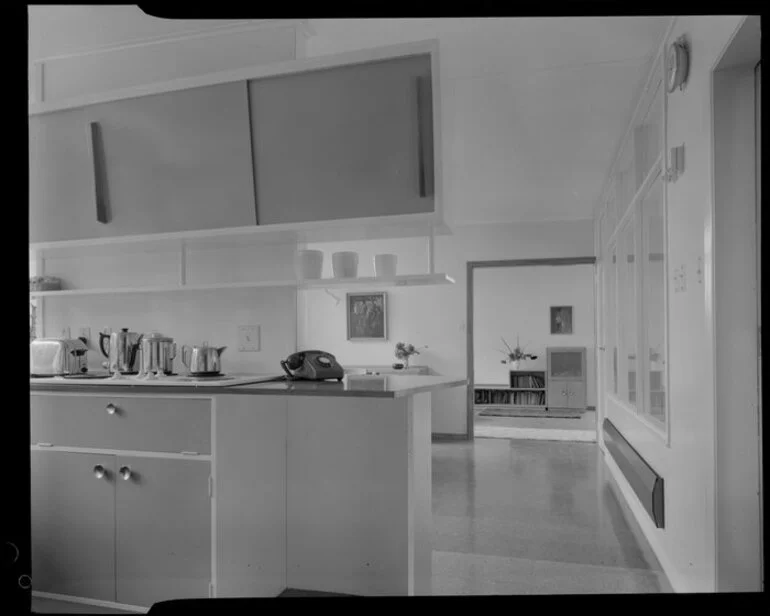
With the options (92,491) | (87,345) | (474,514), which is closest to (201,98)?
(87,345)

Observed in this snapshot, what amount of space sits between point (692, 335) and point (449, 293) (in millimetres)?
3713

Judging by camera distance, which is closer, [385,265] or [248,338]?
[385,265]

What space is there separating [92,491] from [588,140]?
3.26 metres

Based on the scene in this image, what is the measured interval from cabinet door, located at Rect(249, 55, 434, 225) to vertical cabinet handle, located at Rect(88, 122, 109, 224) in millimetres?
650

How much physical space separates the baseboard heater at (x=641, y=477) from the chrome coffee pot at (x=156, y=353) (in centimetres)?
204

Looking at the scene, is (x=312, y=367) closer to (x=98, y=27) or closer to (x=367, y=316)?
(x=98, y=27)

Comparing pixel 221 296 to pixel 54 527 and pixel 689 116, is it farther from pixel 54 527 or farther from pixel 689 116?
pixel 689 116

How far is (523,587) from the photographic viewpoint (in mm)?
2104

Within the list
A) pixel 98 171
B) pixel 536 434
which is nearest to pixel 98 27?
pixel 98 171

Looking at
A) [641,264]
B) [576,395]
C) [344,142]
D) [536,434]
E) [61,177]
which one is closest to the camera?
[344,142]

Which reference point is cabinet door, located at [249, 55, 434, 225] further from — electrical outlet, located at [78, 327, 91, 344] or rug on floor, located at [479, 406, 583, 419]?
rug on floor, located at [479, 406, 583, 419]

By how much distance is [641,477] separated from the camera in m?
2.51

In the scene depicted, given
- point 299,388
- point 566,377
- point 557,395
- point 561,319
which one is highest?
point 561,319

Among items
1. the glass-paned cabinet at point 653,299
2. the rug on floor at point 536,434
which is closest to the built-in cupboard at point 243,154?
the glass-paned cabinet at point 653,299
